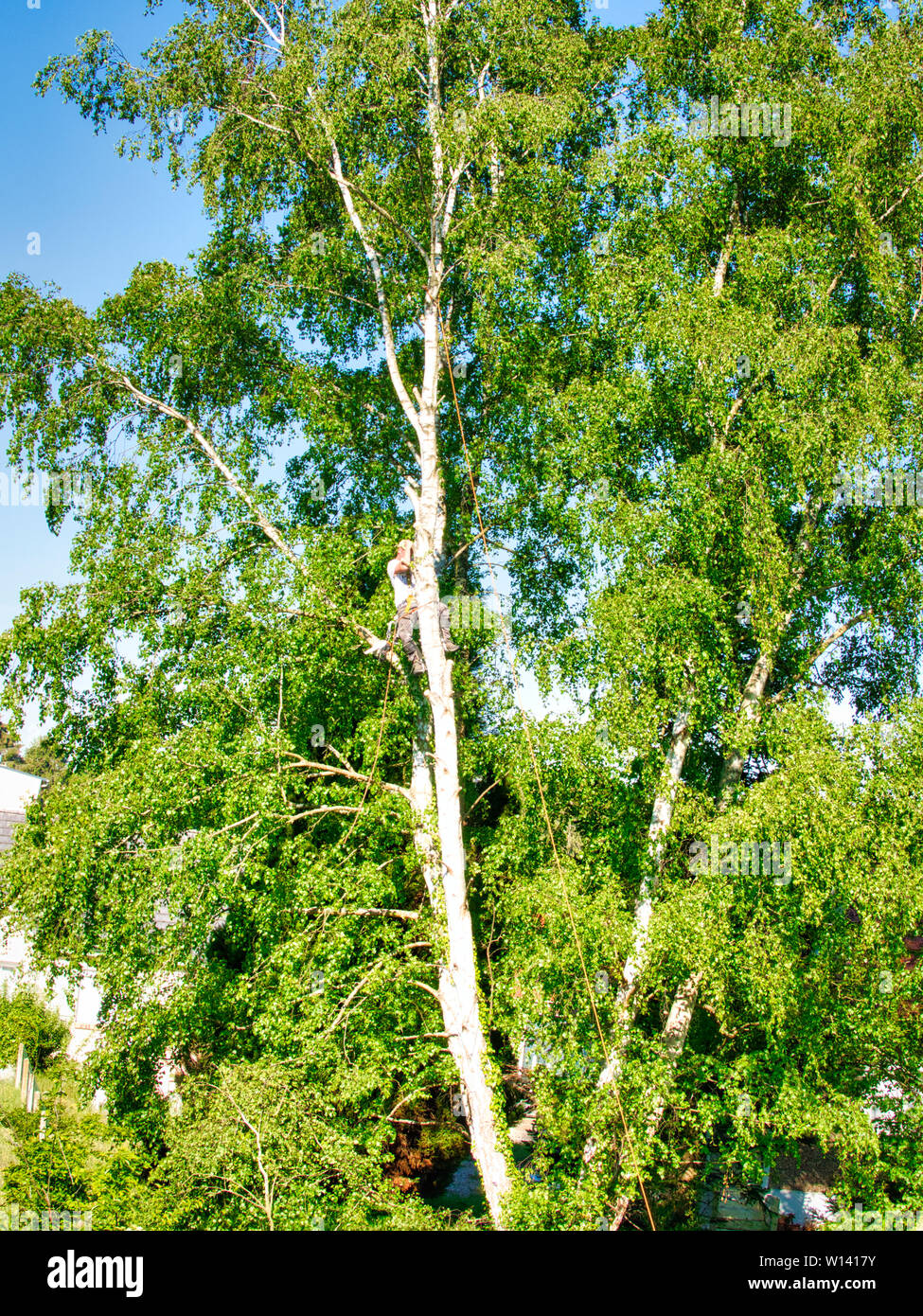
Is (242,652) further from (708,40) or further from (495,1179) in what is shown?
(708,40)

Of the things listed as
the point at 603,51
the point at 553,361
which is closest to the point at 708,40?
the point at 603,51

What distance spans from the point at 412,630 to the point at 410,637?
0.11 meters

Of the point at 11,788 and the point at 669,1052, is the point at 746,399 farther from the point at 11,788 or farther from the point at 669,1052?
the point at 11,788

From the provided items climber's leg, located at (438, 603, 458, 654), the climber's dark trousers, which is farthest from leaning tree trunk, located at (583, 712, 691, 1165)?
the climber's dark trousers

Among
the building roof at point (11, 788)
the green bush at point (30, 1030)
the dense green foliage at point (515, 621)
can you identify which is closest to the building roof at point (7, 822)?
the building roof at point (11, 788)

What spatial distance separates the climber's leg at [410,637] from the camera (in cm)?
1012

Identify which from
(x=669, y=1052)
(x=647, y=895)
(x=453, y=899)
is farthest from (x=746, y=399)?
(x=669, y=1052)

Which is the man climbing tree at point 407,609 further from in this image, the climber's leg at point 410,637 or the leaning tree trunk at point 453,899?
the leaning tree trunk at point 453,899

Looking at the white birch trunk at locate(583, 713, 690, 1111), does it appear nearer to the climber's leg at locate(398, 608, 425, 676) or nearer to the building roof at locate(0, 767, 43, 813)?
the climber's leg at locate(398, 608, 425, 676)

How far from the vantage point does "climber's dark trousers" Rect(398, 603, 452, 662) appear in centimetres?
1012

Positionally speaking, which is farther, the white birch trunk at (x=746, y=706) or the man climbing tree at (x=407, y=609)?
the white birch trunk at (x=746, y=706)

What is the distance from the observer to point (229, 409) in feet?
41.3

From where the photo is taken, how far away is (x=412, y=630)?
1036 cm

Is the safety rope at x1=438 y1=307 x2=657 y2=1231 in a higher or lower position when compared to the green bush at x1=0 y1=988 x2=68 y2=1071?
higher
